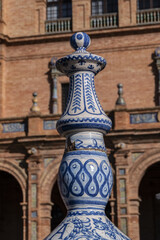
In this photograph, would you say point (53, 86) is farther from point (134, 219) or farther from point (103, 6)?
point (134, 219)

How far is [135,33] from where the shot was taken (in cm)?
2508

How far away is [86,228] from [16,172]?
51.7ft

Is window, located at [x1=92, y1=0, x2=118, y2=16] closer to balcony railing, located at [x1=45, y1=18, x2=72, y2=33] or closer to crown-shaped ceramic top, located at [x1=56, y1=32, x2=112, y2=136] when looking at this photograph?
balcony railing, located at [x1=45, y1=18, x2=72, y2=33]

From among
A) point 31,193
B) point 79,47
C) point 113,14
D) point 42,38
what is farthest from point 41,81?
point 79,47

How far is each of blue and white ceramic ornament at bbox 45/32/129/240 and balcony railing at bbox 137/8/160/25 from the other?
19950 mm

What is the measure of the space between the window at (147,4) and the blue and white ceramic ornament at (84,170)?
20495 millimetres

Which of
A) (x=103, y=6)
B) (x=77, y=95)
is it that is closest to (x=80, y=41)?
(x=77, y=95)

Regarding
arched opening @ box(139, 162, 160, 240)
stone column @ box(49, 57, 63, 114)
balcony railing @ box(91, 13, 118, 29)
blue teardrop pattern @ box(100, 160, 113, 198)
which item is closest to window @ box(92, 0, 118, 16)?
balcony railing @ box(91, 13, 118, 29)

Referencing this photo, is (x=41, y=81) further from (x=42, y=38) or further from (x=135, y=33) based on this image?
(x=135, y=33)

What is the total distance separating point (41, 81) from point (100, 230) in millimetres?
20674

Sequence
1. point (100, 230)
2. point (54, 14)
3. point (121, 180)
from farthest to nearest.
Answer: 1. point (54, 14)
2. point (121, 180)
3. point (100, 230)

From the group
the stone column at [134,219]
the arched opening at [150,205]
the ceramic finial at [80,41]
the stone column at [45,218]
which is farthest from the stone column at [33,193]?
the ceramic finial at [80,41]

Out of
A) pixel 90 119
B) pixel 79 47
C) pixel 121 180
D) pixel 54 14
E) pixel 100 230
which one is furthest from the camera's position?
pixel 54 14

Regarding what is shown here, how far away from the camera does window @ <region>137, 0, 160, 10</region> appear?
25.6m
